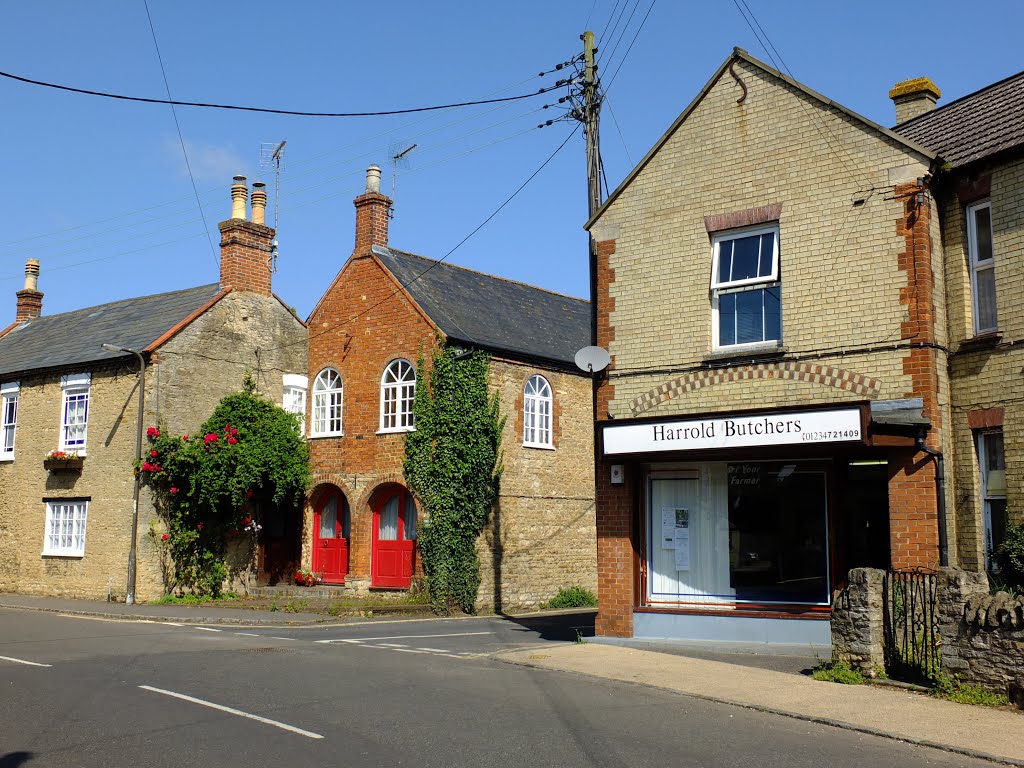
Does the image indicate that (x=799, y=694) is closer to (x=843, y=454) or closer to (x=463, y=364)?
(x=843, y=454)

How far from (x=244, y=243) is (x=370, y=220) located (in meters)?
3.73

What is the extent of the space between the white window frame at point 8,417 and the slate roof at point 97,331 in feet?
1.57

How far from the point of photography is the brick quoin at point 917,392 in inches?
477

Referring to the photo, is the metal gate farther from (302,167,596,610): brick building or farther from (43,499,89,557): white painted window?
(43,499,89,557): white painted window

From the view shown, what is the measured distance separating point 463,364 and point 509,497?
358 centimetres

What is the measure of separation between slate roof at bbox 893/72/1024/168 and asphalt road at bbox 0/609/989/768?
8.20 metres

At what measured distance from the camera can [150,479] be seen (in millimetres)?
23125

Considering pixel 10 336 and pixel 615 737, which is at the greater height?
pixel 10 336

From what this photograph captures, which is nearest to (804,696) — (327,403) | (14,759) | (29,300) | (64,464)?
(14,759)

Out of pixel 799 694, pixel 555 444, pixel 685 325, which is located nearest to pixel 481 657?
pixel 799 694

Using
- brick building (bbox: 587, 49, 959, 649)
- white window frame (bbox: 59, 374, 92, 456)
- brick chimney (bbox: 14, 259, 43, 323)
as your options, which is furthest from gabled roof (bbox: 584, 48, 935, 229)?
brick chimney (bbox: 14, 259, 43, 323)

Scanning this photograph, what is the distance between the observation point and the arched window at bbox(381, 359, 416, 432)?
2370cm

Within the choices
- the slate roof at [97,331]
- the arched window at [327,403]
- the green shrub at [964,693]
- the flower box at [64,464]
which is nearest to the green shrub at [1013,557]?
the green shrub at [964,693]

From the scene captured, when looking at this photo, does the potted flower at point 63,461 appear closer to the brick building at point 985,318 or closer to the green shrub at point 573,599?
the green shrub at point 573,599
